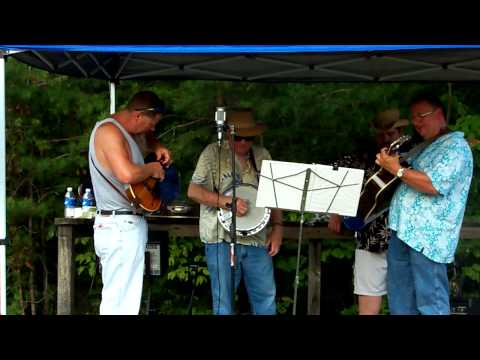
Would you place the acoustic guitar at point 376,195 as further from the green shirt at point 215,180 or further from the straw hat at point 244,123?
the straw hat at point 244,123

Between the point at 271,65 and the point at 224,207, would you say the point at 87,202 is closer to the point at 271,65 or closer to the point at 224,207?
the point at 224,207

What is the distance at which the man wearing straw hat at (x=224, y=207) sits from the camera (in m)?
7.13

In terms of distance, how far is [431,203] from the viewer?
6.58 m

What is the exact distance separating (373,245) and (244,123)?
1216mm

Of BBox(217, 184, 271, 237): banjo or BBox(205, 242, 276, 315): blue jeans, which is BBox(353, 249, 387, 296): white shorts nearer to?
BBox(205, 242, 276, 315): blue jeans

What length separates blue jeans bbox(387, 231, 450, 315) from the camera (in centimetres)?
660

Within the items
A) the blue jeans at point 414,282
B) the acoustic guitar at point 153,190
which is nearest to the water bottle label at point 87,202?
the acoustic guitar at point 153,190

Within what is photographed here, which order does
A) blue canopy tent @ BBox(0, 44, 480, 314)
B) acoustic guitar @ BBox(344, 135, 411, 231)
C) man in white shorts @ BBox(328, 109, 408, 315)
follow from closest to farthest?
1. acoustic guitar @ BBox(344, 135, 411, 231)
2. man in white shorts @ BBox(328, 109, 408, 315)
3. blue canopy tent @ BBox(0, 44, 480, 314)

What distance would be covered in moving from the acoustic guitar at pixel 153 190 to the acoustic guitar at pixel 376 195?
1.21 metres

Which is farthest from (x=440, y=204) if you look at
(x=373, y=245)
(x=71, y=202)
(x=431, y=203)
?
(x=71, y=202)

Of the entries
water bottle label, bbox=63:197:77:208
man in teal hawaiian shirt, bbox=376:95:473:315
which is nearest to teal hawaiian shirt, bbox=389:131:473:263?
man in teal hawaiian shirt, bbox=376:95:473:315

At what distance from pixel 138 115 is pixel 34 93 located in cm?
415
